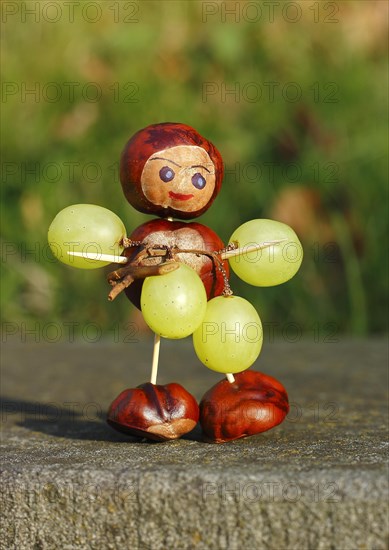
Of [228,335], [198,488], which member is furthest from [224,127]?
[198,488]

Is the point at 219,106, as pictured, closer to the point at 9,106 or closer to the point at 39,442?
the point at 9,106

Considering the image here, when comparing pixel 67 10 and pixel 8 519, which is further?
pixel 67 10

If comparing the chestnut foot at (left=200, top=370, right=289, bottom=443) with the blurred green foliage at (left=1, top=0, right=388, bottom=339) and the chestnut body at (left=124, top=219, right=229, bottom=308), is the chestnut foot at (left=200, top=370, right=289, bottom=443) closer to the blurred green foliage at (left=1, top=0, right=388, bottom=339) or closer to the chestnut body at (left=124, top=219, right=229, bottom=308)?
the chestnut body at (left=124, top=219, right=229, bottom=308)

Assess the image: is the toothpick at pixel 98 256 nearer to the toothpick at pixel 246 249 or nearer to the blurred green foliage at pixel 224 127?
the toothpick at pixel 246 249

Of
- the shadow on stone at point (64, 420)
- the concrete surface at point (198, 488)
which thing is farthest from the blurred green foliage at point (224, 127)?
the concrete surface at point (198, 488)

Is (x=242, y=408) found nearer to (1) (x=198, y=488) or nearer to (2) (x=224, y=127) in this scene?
(1) (x=198, y=488)

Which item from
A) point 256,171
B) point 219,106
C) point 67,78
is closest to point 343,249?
point 256,171

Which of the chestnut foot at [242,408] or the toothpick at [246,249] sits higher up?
the toothpick at [246,249]
